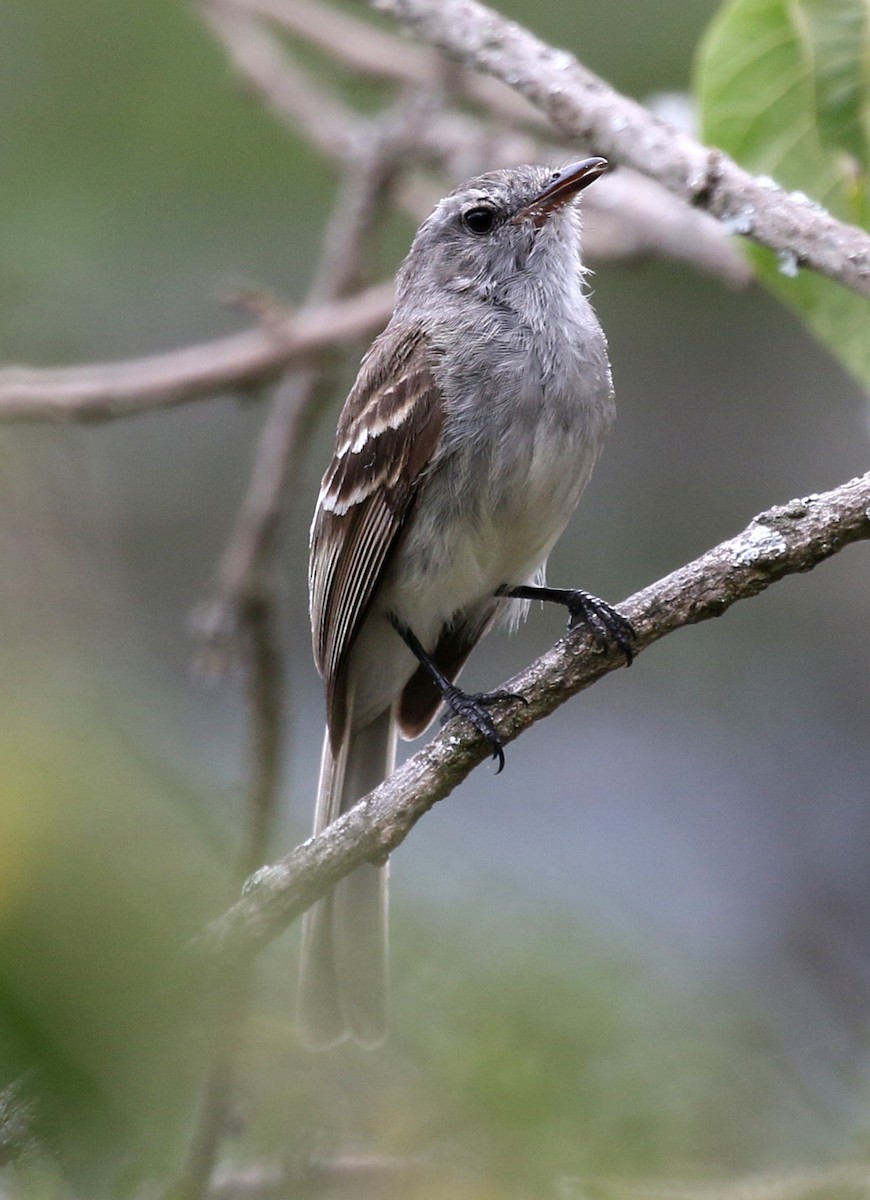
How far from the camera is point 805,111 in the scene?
3.05m

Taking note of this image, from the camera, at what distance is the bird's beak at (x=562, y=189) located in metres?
3.32

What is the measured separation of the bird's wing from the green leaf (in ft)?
2.91

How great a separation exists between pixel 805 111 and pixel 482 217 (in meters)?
0.95

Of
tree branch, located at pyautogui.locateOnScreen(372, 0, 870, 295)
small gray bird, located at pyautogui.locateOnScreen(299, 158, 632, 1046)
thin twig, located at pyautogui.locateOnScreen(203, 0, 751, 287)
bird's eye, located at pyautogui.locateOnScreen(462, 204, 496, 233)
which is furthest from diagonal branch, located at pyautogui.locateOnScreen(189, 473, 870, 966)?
thin twig, located at pyautogui.locateOnScreen(203, 0, 751, 287)

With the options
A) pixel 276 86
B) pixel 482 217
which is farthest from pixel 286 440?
pixel 276 86

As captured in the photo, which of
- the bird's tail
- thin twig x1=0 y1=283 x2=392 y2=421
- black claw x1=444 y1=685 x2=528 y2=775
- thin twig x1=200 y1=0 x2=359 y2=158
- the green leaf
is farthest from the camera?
thin twig x1=200 y1=0 x2=359 y2=158

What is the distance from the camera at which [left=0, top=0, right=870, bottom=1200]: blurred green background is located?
1066 mm

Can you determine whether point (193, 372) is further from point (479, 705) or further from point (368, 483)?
point (479, 705)

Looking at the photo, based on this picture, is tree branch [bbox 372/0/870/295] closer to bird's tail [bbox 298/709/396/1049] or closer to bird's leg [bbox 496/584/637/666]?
bird's leg [bbox 496/584/637/666]

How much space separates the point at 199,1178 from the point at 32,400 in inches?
94.5

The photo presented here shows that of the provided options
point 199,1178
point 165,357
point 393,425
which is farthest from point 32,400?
point 199,1178

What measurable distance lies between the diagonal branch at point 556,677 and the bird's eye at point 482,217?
63.6 inches

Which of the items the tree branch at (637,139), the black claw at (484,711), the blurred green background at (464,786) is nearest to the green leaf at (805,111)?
the tree branch at (637,139)

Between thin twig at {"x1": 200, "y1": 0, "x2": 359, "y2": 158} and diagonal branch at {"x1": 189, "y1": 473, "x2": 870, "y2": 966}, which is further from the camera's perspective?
thin twig at {"x1": 200, "y1": 0, "x2": 359, "y2": 158}
